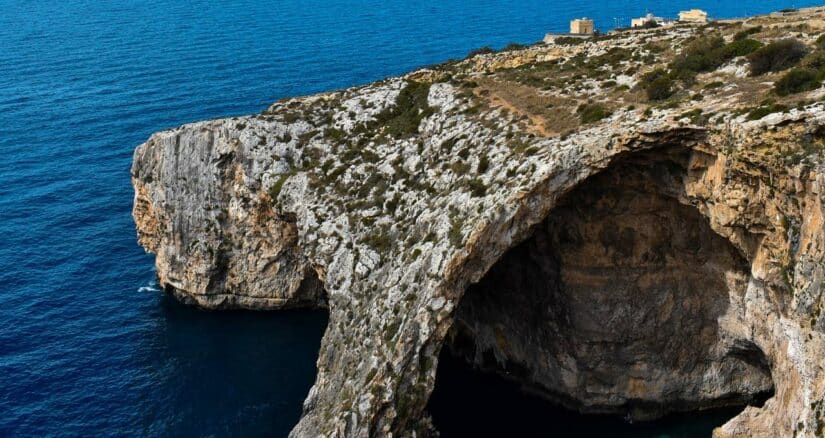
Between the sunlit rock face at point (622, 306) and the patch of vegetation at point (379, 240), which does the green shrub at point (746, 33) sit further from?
the patch of vegetation at point (379, 240)

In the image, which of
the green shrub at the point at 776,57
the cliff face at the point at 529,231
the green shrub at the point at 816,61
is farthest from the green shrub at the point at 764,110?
the green shrub at the point at 776,57

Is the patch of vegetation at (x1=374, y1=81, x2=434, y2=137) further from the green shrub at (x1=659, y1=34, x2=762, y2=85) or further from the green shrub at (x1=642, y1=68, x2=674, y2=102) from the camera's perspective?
the green shrub at (x1=659, y1=34, x2=762, y2=85)

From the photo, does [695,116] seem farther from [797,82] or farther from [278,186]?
[278,186]

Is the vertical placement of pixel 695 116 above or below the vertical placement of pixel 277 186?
above

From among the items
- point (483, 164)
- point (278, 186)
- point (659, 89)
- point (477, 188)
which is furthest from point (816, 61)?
point (278, 186)

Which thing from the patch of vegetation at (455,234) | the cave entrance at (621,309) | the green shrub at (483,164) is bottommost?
the cave entrance at (621,309)

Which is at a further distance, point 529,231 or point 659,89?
point 659,89
